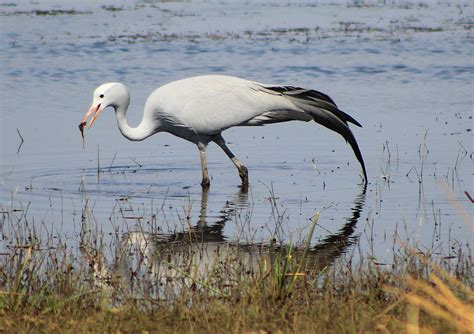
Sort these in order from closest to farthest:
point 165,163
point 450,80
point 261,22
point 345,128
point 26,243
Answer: point 26,243 < point 345,128 < point 165,163 < point 450,80 < point 261,22

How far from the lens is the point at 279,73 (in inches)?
696

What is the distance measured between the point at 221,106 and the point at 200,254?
3335mm

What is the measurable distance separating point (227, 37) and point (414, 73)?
18.7ft

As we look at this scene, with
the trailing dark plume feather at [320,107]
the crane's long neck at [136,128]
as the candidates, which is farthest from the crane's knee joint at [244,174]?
the crane's long neck at [136,128]

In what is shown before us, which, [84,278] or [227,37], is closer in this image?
[84,278]

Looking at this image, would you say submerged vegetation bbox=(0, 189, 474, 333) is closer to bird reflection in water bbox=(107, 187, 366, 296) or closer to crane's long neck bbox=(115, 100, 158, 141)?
bird reflection in water bbox=(107, 187, 366, 296)

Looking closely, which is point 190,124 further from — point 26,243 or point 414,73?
point 414,73

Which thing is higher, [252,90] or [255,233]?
[252,90]

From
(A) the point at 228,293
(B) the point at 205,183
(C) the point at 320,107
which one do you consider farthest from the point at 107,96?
(A) the point at 228,293

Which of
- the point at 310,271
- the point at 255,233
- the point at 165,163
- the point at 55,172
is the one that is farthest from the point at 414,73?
the point at 310,271

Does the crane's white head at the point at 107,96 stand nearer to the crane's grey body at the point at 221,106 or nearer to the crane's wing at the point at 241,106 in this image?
the crane's grey body at the point at 221,106

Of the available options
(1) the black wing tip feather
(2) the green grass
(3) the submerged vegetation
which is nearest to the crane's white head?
(1) the black wing tip feather

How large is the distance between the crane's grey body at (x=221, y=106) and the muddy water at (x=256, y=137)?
0.52 m

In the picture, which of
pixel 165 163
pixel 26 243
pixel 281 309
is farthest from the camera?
pixel 165 163
